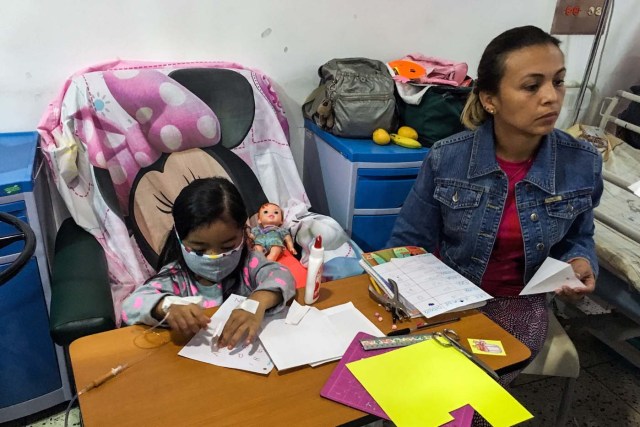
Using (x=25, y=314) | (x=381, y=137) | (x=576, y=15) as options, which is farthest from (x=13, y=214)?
(x=576, y=15)

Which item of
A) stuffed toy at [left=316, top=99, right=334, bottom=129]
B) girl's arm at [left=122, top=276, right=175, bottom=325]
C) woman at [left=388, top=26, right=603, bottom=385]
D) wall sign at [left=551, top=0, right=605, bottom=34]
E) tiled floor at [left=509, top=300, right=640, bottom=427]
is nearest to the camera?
girl's arm at [left=122, top=276, right=175, bottom=325]

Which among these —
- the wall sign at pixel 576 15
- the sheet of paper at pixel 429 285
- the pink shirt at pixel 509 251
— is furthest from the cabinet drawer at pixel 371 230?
the wall sign at pixel 576 15

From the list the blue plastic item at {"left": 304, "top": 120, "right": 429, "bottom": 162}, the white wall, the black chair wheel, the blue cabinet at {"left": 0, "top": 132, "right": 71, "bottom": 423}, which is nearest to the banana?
the blue plastic item at {"left": 304, "top": 120, "right": 429, "bottom": 162}

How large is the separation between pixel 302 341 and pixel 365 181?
114cm

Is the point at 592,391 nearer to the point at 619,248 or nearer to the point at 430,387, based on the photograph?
the point at 619,248

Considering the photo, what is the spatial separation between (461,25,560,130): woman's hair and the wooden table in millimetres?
763

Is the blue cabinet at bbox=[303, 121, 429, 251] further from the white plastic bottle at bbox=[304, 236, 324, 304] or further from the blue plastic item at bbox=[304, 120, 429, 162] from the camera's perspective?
the white plastic bottle at bbox=[304, 236, 324, 304]

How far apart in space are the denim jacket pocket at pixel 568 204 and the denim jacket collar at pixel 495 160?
0.03 meters

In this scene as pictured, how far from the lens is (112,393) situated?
0.90m

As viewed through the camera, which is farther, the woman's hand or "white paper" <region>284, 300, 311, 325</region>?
the woman's hand

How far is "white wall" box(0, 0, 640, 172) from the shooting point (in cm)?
185

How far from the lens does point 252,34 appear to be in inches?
85.6

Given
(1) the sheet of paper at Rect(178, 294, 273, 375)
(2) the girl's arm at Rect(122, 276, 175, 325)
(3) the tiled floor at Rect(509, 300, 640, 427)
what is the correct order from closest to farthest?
(1) the sheet of paper at Rect(178, 294, 273, 375)
(2) the girl's arm at Rect(122, 276, 175, 325)
(3) the tiled floor at Rect(509, 300, 640, 427)

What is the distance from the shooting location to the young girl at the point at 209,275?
1047mm
